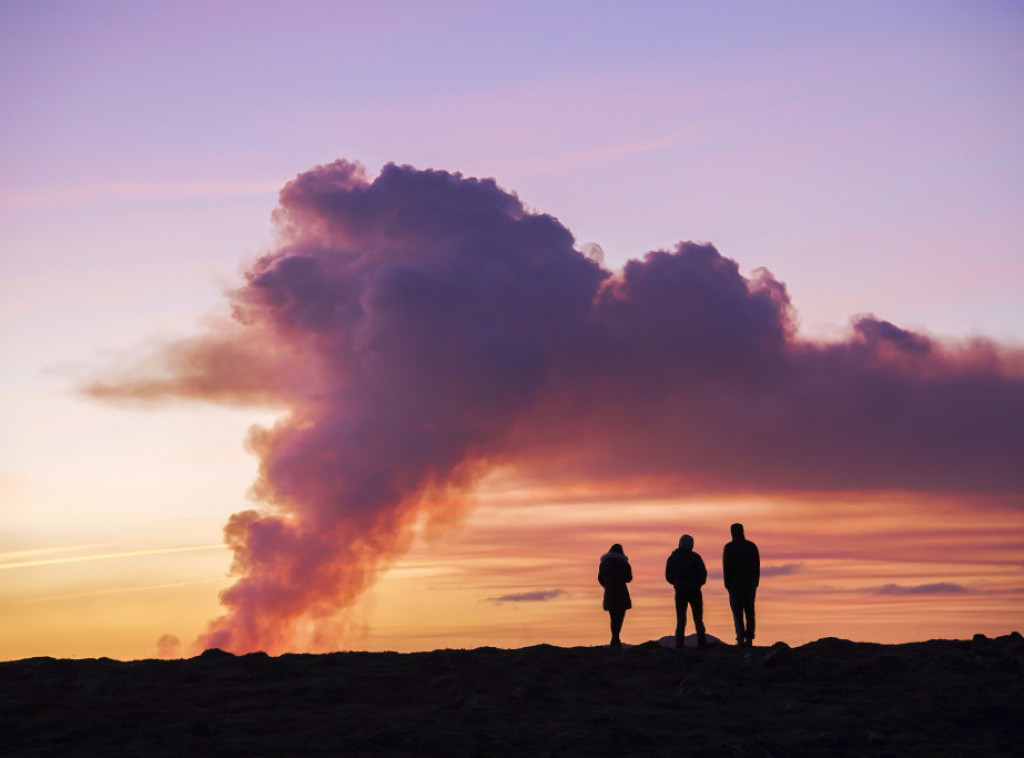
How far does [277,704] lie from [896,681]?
42.8ft

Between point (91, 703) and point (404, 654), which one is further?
point (404, 654)

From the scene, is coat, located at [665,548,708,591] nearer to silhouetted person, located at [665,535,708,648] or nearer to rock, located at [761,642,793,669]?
silhouetted person, located at [665,535,708,648]

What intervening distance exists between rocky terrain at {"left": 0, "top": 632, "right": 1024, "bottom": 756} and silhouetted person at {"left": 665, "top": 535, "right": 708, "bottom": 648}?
56.6 inches

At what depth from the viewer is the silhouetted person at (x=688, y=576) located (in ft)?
94.6

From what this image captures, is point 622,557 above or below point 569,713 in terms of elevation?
above

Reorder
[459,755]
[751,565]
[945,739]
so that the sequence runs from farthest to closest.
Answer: [751,565] → [945,739] → [459,755]

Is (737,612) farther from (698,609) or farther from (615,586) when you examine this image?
(615,586)

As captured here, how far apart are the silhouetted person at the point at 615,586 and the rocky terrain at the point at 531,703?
2132 mm

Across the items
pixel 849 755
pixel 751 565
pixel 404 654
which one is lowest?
pixel 849 755

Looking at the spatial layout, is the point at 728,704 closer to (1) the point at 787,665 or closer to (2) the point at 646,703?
(2) the point at 646,703

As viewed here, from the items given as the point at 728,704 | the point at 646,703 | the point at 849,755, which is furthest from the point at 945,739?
the point at 646,703

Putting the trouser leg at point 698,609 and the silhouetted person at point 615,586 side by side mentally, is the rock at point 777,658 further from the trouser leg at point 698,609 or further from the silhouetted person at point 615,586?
the silhouetted person at point 615,586

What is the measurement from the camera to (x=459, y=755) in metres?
19.5

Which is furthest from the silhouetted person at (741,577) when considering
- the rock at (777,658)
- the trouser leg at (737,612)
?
the rock at (777,658)
